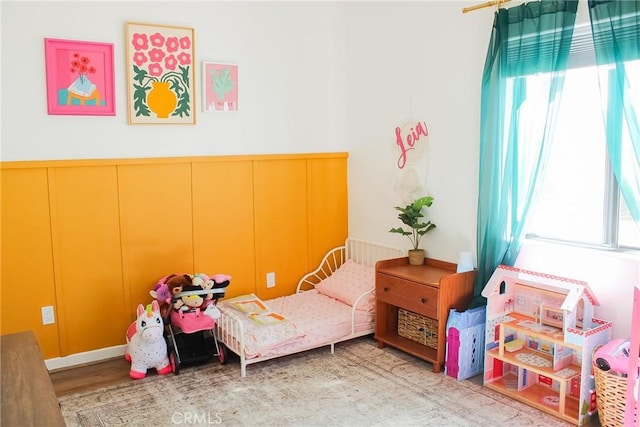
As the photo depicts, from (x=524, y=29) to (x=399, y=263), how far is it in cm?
165

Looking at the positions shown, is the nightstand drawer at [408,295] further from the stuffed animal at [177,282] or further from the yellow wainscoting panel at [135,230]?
the stuffed animal at [177,282]

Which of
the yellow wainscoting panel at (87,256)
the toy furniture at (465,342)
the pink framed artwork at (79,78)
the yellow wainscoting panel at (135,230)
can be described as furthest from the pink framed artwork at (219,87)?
the toy furniture at (465,342)

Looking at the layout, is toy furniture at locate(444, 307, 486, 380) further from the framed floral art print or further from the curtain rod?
the framed floral art print

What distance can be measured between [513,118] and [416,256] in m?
1.14

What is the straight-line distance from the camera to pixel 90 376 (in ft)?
11.7

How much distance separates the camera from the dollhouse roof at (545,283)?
2.96 metres

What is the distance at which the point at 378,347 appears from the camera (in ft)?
13.0

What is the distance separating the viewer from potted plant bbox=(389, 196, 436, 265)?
3.89 meters

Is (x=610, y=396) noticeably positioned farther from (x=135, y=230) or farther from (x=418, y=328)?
(x=135, y=230)

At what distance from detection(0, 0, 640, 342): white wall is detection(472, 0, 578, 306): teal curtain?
0.52 feet

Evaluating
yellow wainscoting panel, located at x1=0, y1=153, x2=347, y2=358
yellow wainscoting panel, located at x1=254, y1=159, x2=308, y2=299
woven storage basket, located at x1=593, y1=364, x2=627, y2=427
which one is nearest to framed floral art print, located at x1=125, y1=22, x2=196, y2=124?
yellow wainscoting panel, located at x1=0, y1=153, x2=347, y2=358

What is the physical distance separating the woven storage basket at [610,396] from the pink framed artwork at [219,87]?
2775mm

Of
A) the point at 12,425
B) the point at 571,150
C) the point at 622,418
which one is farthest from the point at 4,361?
the point at 571,150

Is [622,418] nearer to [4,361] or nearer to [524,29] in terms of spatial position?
[524,29]
